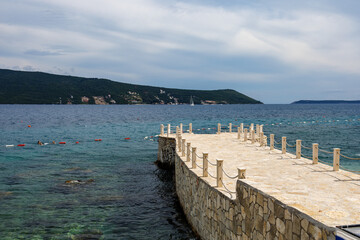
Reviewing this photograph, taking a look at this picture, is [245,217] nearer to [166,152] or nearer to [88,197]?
[88,197]

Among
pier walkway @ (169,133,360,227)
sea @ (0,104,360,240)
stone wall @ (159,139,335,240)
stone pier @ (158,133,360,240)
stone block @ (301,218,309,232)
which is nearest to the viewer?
stone block @ (301,218,309,232)

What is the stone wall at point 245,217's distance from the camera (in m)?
6.50

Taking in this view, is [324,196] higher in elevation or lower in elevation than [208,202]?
higher

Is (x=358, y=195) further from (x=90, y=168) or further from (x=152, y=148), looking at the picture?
(x=152, y=148)

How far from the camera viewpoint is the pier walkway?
7349mm

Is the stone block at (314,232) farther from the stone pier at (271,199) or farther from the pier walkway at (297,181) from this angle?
the pier walkway at (297,181)

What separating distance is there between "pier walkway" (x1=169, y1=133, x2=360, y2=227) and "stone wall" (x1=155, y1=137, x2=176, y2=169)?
6.99 metres

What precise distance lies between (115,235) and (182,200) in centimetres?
432

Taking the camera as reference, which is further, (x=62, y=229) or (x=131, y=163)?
(x=131, y=163)

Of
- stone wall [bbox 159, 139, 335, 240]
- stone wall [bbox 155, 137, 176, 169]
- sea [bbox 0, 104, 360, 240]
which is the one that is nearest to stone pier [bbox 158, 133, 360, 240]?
stone wall [bbox 159, 139, 335, 240]

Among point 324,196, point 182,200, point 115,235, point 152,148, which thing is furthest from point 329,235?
point 152,148

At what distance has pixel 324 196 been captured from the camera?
9047 mm

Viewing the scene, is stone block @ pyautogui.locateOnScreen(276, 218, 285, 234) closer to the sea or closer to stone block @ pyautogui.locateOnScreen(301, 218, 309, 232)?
stone block @ pyautogui.locateOnScreen(301, 218, 309, 232)

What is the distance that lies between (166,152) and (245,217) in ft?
65.3
